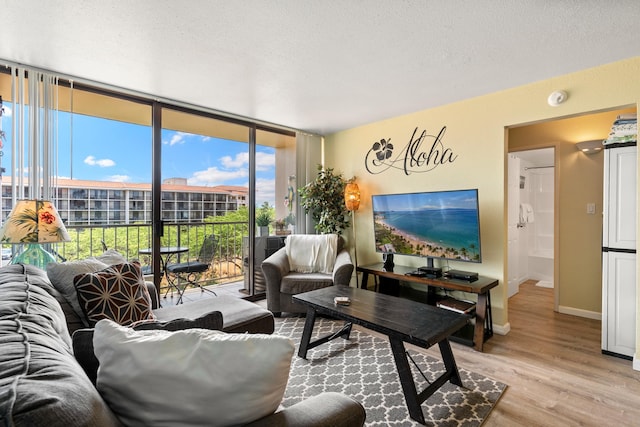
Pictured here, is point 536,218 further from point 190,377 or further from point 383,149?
point 190,377

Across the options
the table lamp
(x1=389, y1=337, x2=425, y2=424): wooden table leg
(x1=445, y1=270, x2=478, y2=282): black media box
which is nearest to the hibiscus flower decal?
(x1=445, y1=270, x2=478, y2=282): black media box

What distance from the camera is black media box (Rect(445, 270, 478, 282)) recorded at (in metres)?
2.88

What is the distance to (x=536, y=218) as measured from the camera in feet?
17.8

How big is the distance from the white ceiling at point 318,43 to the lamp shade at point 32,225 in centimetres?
114

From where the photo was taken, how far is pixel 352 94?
311 centimetres

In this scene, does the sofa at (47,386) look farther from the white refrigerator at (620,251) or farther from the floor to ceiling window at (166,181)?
the white refrigerator at (620,251)

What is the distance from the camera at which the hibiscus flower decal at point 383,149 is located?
3920 mm

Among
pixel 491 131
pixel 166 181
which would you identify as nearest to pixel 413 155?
pixel 491 131

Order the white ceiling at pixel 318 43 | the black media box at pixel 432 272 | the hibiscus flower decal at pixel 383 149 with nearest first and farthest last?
1. the white ceiling at pixel 318 43
2. the black media box at pixel 432 272
3. the hibiscus flower decal at pixel 383 149

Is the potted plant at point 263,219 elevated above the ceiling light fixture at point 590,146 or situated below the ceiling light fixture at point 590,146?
below

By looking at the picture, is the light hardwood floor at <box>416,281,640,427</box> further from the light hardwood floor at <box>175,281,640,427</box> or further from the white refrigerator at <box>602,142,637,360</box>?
the white refrigerator at <box>602,142,637,360</box>

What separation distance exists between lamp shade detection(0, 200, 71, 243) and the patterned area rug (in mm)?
1958

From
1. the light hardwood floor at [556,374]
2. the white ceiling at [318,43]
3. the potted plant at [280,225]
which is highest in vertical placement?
the white ceiling at [318,43]

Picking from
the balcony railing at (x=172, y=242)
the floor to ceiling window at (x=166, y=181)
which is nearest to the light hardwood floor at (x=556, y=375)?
the floor to ceiling window at (x=166, y=181)
